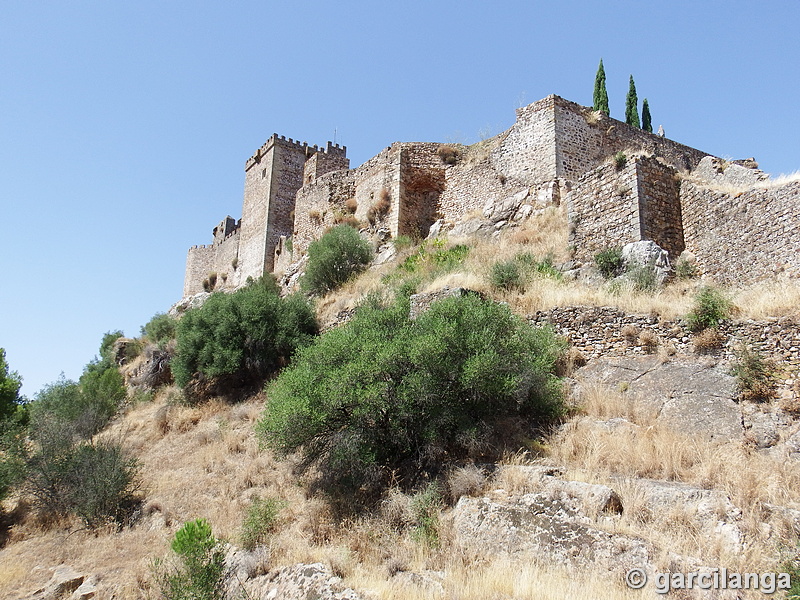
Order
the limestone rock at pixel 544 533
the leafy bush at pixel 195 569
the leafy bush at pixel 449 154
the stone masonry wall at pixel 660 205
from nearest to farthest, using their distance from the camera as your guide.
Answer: the limestone rock at pixel 544 533 → the leafy bush at pixel 195 569 → the stone masonry wall at pixel 660 205 → the leafy bush at pixel 449 154

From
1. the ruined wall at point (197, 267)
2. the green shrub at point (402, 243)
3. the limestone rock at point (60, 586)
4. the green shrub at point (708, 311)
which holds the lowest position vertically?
the limestone rock at point (60, 586)

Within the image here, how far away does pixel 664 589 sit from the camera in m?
4.68

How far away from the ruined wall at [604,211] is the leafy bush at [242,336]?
735 centimetres

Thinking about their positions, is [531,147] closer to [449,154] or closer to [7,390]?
[449,154]

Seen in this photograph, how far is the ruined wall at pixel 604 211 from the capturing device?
1205 centimetres

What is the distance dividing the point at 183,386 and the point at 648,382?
1200 centimetres

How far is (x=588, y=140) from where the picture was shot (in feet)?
57.5

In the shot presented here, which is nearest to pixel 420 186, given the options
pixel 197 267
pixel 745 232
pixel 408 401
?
pixel 745 232

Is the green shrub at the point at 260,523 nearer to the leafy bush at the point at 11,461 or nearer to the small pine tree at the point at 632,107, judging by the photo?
the leafy bush at the point at 11,461

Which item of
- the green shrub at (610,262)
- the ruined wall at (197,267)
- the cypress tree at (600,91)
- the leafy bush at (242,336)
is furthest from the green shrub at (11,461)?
the cypress tree at (600,91)

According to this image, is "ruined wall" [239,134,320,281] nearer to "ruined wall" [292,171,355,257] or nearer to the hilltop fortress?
the hilltop fortress

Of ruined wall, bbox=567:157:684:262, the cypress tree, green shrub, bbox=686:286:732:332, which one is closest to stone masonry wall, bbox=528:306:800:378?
green shrub, bbox=686:286:732:332

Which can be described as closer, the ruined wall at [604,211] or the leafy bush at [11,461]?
the leafy bush at [11,461]

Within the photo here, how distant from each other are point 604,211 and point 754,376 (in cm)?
592
